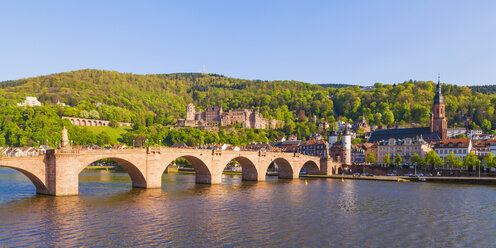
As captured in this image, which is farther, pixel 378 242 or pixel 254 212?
pixel 254 212

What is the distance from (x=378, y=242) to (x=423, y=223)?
9.11 meters

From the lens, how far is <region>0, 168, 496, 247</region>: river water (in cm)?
2800

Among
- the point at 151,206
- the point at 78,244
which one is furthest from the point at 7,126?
the point at 78,244

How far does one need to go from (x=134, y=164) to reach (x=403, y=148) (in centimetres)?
8213

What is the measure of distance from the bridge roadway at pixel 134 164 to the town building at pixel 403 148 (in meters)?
42.5

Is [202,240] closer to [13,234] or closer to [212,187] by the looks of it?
[13,234]

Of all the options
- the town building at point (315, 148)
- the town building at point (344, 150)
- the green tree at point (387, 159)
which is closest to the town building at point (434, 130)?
the green tree at point (387, 159)

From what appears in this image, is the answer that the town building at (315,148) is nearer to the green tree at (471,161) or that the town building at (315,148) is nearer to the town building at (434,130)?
the town building at (434,130)

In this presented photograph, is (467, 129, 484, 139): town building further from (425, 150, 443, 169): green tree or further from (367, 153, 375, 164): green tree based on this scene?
(425, 150, 443, 169): green tree

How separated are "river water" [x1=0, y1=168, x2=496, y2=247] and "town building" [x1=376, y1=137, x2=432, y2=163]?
58568 mm

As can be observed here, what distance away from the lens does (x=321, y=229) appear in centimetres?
3209

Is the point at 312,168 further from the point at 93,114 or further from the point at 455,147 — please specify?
the point at 93,114

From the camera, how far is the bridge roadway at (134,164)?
4412 cm

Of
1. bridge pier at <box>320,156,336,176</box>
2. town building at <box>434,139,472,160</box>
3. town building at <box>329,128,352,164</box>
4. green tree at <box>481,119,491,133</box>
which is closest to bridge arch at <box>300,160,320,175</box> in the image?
bridge pier at <box>320,156,336,176</box>
